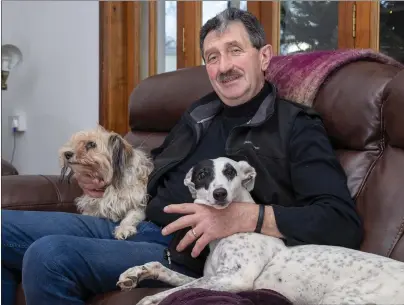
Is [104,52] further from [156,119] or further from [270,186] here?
[270,186]

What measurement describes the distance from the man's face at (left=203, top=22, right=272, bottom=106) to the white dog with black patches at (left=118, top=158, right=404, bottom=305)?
0.33 metres

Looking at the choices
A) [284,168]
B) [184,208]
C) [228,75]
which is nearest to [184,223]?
[184,208]

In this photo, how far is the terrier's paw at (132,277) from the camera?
183 centimetres

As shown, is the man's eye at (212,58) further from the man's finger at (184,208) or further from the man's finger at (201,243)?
the man's finger at (201,243)

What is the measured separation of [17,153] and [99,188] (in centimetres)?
224

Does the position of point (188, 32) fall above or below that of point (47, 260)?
above

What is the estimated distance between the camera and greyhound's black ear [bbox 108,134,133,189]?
2627mm

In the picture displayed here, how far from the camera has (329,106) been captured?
2170 mm

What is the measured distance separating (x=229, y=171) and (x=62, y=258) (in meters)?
0.61

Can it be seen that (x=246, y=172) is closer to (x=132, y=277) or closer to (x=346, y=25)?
(x=132, y=277)

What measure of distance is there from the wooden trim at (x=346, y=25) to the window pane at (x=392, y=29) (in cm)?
15

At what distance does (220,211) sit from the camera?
1912 millimetres

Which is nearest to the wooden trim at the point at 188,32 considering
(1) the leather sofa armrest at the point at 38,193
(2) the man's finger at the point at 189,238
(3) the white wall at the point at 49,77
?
(3) the white wall at the point at 49,77

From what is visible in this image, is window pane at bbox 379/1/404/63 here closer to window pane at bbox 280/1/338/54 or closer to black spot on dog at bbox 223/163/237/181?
window pane at bbox 280/1/338/54
